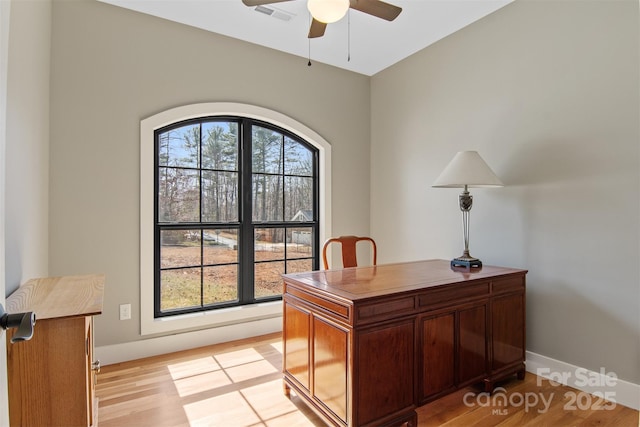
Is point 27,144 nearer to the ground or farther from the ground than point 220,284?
farther from the ground

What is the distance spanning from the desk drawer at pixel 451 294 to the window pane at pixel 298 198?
208cm

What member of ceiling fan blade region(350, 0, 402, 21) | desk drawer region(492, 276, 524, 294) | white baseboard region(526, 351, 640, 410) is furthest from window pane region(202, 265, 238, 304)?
white baseboard region(526, 351, 640, 410)

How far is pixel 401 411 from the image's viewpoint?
1842 mm

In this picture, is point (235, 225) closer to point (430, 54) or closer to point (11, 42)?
point (11, 42)

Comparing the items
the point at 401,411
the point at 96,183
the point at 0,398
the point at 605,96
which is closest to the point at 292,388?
the point at 401,411

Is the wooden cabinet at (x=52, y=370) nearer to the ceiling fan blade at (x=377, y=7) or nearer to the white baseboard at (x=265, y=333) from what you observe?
the white baseboard at (x=265, y=333)

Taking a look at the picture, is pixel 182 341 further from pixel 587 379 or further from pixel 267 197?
pixel 587 379

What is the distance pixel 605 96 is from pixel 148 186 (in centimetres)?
342

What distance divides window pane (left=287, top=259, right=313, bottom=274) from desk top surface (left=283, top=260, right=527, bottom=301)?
141 centimetres

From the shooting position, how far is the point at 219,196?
3373 mm

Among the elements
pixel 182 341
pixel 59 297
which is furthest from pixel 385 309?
pixel 182 341
